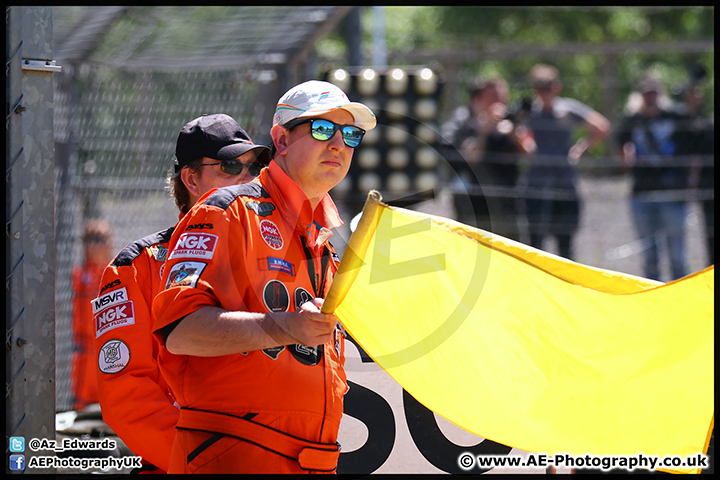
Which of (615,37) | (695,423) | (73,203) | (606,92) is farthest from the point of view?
(615,37)

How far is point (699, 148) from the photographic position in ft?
39.5

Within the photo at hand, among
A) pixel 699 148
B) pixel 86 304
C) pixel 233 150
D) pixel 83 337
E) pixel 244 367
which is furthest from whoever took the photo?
pixel 699 148

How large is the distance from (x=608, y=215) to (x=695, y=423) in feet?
37.3

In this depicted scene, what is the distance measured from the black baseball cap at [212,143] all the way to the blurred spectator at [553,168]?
21.5 ft

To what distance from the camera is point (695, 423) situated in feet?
9.49

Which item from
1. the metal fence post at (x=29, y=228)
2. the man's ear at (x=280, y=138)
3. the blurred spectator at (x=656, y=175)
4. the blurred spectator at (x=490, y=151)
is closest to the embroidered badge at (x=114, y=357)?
the metal fence post at (x=29, y=228)

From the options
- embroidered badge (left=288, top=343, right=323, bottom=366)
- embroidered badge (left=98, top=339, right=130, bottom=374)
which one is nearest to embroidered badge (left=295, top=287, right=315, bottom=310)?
embroidered badge (left=288, top=343, right=323, bottom=366)

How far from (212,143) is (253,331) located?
4.33 ft

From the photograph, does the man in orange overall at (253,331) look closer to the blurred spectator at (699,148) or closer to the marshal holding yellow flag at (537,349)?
the marshal holding yellow flag at (537,349)

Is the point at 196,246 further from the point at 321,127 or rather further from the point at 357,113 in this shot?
the point at 357,113

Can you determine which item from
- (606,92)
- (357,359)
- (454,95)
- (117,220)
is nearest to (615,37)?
(606,92)

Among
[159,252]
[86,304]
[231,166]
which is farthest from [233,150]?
[86,304]

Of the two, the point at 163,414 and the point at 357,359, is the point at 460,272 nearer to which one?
the point at 357,359

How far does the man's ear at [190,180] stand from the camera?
3.45 metres
